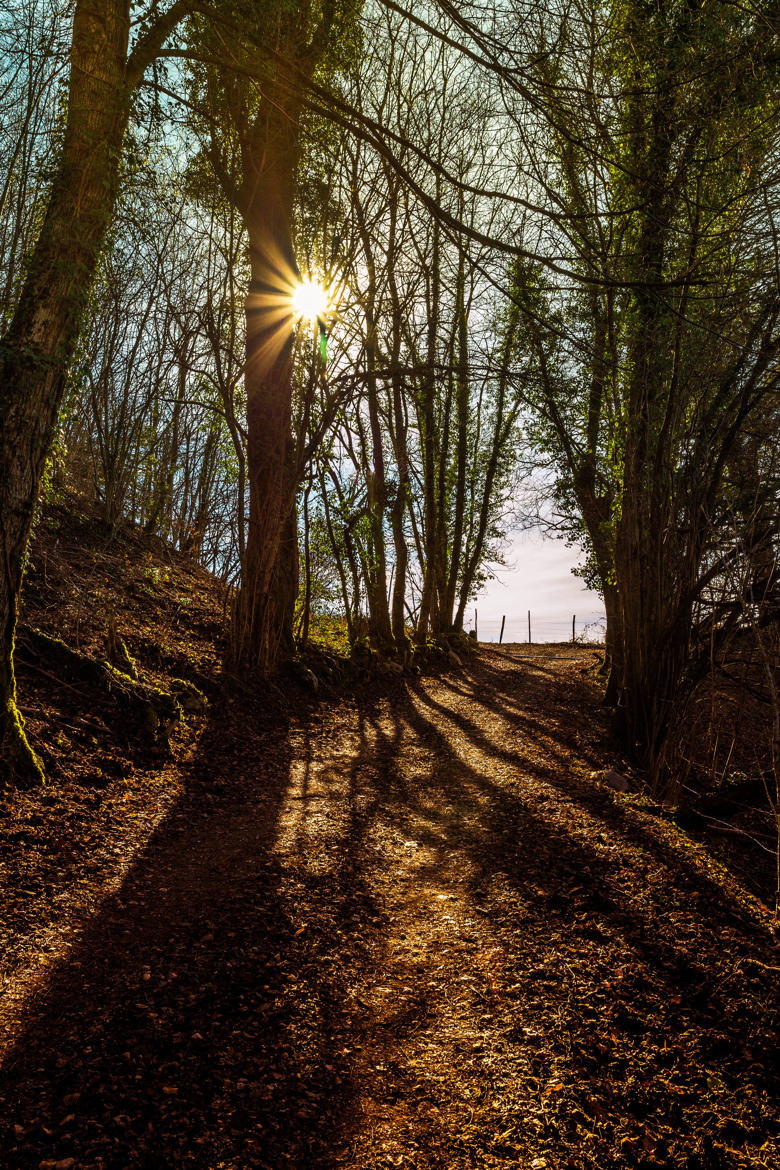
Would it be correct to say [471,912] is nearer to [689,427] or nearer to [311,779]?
[311,779]

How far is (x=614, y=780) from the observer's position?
5406 millimetres

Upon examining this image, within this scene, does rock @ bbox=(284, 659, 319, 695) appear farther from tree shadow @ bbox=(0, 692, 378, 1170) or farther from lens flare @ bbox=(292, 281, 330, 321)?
tree shadow @ bbox=(0, 692, 378, 1170)

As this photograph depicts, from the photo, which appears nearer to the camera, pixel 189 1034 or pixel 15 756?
pixel 189 1034

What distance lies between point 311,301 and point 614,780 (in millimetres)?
6532

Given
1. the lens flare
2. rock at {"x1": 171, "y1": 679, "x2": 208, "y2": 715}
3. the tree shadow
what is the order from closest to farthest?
1. the tree shadow
2. rock at {"x1": 171, "y1": 679, "x2": 208, "y2": 715}
3. the lens flare

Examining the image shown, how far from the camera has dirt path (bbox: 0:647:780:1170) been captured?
1.83 metres

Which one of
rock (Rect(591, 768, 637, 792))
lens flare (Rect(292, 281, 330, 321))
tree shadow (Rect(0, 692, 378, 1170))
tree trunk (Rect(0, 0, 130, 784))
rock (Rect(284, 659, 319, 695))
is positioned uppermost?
lens flare (Rect(292, 281, 330, 321))

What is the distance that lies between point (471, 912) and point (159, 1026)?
5.03 feet

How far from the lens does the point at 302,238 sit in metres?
8.83

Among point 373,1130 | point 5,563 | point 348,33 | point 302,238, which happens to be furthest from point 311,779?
point 348,33

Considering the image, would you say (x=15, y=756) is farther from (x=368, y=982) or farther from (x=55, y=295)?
(x=55, y=295)

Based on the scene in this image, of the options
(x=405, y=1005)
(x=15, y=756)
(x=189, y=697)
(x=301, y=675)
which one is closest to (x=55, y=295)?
(x=15, y=756)

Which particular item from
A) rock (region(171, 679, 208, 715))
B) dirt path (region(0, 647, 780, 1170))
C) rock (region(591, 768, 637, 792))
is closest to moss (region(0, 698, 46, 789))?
dirt path (region(0, 647, 780, 1170))

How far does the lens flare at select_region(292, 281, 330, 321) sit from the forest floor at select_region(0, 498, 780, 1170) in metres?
5.48
